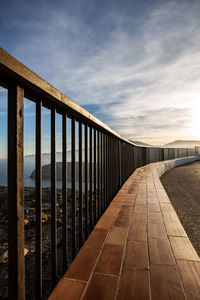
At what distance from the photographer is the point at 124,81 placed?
822 centimetres

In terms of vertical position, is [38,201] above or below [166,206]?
above

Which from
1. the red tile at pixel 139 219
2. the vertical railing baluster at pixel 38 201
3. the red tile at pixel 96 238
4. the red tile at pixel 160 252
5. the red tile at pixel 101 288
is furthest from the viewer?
the red tile at pixel 139 219

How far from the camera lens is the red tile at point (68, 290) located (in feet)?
2.87

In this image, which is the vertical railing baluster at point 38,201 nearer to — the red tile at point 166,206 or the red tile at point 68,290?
the red tile at point 68,290

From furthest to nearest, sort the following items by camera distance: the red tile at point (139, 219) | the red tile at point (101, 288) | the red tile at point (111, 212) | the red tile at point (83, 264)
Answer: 1. the red tile at point (111, 212)
2. the red tile at point (139, 219)
3. the red tile at point (83, 264)
4. the red tile at point (101, 288)

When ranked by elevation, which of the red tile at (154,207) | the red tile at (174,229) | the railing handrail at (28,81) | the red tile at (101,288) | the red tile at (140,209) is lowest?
the red tile at (140,209)

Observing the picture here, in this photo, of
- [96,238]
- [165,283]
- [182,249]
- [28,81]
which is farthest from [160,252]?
[28,81]

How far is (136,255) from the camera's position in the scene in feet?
4.09

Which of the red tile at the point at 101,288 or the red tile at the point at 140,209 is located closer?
the red tile at the point at 101,288

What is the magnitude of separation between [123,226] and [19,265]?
1.35 meters

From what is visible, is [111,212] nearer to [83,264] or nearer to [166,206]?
[166,206]

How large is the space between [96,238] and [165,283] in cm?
69

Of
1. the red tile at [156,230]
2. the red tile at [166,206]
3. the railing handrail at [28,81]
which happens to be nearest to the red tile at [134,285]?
the red tile at [156,230]

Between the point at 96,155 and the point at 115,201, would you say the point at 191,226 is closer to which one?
the point at 115,201
